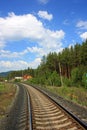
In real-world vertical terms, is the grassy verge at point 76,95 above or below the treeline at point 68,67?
below

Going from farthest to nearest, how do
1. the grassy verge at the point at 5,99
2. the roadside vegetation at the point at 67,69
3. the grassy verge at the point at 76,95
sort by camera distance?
the roadside vegetation at the point at 67,69 → the grassy verge at the point at 76,95 → the grassy verge at the point at 5,99

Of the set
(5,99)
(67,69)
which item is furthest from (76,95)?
(67,69)

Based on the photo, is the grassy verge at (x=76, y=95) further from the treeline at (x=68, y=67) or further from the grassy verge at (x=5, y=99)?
the treeline at (x=68, y=67)

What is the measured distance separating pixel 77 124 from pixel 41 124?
1.74 metres

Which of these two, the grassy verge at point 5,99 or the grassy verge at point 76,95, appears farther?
the grassy verge at point 76,95

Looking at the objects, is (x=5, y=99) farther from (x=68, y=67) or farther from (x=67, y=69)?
(x=67, y=69)

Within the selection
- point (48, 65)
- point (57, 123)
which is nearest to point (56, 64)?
point (48, 65)

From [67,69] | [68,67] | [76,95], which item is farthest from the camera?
[67,69]

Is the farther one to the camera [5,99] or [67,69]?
[67,69]

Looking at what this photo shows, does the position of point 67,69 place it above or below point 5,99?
above


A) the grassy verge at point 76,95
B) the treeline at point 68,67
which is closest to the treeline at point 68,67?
the treeline at point 68,67

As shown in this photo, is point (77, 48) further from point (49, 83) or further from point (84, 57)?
point (49, 83)

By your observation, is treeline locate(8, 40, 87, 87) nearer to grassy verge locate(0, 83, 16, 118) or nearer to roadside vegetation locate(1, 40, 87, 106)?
roadside vegetation locate(1, 40, 87, 106)

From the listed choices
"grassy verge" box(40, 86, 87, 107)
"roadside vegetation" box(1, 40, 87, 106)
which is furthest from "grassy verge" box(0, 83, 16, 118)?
"roadside vegetation" box(1, 40, 87, 106)
